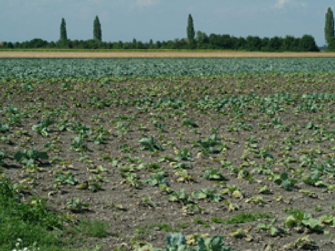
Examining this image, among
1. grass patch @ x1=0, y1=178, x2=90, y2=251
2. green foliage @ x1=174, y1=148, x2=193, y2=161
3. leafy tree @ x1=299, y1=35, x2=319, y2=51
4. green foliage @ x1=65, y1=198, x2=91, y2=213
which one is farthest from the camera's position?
leafy tree @ x1=299, y1=35, x2=319, y2=51

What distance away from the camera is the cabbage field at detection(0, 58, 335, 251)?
5.16 meters

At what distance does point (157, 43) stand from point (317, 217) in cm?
8561

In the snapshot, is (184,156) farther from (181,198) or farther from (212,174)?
(181,198)

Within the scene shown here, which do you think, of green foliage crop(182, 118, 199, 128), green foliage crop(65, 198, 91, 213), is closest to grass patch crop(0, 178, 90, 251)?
green foliage crop(65, 198, 91, 213)

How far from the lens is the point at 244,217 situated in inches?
226

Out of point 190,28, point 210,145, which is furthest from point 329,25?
point 210,145

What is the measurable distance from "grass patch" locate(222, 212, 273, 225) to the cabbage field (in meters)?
0.02

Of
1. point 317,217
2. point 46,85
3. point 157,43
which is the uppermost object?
point 157,43

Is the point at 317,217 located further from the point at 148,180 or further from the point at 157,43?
the point at 157,43

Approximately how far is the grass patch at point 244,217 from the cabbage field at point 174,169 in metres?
0.02

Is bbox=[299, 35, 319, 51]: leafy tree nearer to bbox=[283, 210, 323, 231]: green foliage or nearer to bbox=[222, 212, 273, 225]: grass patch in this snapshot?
bbox=[222, 212, 273, 225]: grass patch

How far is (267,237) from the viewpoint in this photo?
5.04 metres

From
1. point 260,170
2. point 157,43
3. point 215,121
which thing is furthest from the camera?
point 157,43

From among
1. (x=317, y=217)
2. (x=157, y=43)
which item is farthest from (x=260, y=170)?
(x=157, y=43)
